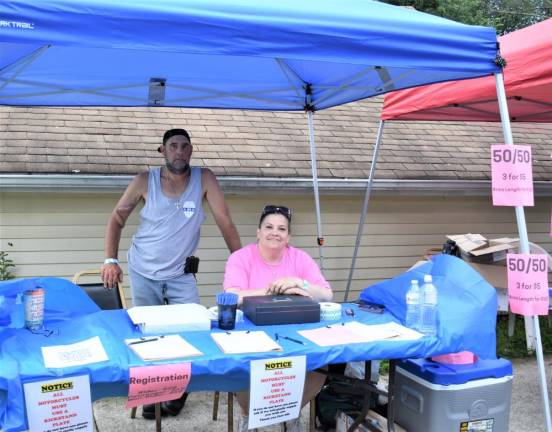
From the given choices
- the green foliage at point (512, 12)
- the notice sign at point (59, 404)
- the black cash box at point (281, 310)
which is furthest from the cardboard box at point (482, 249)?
the green foliage at point (512, 12)

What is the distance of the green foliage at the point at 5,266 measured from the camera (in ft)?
16.6

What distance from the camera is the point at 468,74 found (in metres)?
3.13

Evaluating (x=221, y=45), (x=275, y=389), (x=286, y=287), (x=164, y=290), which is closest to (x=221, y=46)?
(x=221, y=45)

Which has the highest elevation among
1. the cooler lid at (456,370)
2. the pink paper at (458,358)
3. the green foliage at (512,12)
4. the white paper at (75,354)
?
the green foliage at (512,12)

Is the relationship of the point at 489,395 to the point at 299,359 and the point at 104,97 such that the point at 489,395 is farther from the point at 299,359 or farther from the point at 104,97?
the point at 104,97

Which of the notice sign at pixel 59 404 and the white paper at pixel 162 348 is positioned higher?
the white paper at pixel 162 348

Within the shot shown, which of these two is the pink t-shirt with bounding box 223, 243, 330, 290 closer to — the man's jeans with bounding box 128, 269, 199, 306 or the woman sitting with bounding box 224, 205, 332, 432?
the woman sitting with bounding box 224, 205, 332, 432

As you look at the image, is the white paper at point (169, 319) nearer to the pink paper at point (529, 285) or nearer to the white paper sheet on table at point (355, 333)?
the white paper sheet on table at point (355, 333)

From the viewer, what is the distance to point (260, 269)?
10.8 feet

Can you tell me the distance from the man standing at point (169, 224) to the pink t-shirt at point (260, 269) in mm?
573

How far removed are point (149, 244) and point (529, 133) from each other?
6.09m

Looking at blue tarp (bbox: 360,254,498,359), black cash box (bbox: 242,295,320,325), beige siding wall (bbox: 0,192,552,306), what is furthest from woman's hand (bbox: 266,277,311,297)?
beige siding wall (bbox: 0,192,552,306)

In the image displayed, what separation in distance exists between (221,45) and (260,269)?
1.29m

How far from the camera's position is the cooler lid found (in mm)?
2805
